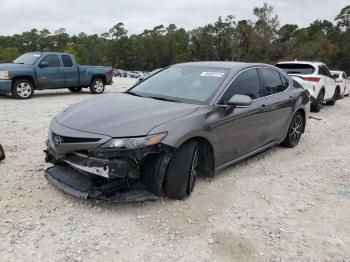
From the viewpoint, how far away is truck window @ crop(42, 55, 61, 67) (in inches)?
524

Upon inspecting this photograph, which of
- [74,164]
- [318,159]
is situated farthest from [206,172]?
[318,159]

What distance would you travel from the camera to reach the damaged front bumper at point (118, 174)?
3688 millimetres

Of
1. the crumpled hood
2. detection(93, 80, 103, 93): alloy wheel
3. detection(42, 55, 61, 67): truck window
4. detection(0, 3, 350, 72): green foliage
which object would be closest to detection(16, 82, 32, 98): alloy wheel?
detection(42, 55, 61, 67): truck window

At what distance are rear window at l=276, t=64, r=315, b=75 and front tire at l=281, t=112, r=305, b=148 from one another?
17.0 ft

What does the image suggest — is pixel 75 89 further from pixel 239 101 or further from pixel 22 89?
pixel 239 101

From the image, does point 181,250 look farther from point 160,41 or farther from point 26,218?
point 160,41

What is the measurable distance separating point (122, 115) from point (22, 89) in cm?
973

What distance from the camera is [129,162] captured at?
12.2 feet

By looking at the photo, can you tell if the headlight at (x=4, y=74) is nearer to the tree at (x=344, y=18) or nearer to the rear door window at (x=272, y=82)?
the rear door window at (x=272, y=82)

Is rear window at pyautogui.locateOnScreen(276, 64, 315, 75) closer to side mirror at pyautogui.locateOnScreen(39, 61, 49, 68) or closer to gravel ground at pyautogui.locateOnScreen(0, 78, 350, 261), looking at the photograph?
gravel ground at pyautogui.locateOnScreen(0, 78, 350, 261)

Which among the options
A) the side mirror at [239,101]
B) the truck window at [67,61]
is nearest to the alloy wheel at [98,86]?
the truck window at [67,61]

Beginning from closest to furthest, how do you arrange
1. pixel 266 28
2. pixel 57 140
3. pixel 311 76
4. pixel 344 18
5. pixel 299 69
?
pixel 57 140
pixel 311 76
pixel 299 69
pixel 266 28
pixel 344 18

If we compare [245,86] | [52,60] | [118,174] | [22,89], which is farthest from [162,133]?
[52,60]

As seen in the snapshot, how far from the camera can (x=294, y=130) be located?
6754mm
